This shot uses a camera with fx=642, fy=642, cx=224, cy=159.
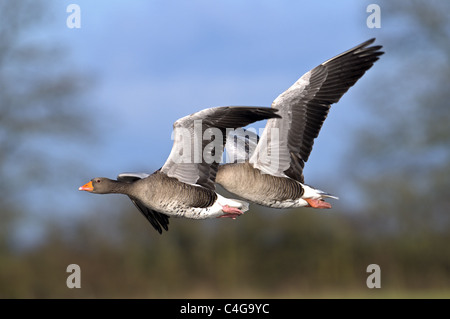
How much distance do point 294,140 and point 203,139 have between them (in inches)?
55.1

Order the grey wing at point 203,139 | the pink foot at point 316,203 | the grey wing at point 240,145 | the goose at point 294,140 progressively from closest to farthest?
1. the grey wing at point 203,139
2. the goose at point 294,140
3. the pink foot at point 316,203
4. the grey wing at point 240,145

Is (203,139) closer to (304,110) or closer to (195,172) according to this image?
(195,172)

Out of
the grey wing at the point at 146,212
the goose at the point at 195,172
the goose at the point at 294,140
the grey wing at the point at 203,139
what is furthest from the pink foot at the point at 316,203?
the grey wing at the point at 146,212

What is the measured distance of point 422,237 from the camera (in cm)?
1445

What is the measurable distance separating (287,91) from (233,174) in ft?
3.62

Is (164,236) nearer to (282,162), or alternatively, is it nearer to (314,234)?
(314,234)

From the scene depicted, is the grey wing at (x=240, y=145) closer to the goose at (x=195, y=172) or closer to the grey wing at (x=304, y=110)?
the grey wing at (x=304, y=110)

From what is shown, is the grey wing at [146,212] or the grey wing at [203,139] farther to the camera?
the grey wing at [146,212]

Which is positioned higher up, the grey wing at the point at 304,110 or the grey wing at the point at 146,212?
the grey wing at the point at 304,110

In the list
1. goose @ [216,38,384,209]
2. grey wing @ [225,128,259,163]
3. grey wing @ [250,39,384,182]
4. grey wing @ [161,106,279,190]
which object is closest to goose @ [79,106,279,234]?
grey wing @ [161,106,279,190]

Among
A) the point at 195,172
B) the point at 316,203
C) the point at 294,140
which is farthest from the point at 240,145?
the point at 195,172

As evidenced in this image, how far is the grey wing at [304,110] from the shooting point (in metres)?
7.19

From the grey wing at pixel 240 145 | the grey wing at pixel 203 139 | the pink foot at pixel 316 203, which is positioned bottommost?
the pink foot at pixel 316 203

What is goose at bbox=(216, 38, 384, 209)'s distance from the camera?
711 centimetres
